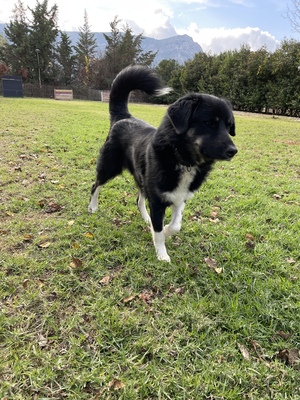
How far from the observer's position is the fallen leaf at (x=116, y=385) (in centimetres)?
146

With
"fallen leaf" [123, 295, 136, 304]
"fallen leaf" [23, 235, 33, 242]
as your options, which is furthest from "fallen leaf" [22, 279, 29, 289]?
"fallen leaf" [123, 295, 136, 304]

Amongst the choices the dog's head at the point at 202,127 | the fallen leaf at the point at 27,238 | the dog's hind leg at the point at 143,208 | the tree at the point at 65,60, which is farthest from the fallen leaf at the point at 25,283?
the tree at the point at 65,60

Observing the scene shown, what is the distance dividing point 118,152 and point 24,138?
16.3 feet

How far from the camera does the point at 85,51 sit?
149ft

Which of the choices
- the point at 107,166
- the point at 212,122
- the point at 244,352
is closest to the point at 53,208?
the point at 107,166

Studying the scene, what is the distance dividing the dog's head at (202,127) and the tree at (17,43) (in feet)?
144

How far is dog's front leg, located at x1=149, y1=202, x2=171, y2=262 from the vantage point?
8.40ft

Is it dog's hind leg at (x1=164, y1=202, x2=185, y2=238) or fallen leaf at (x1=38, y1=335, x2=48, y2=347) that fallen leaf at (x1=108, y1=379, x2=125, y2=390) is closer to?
fallen leaf at (x1=38, y1=335, x2=48, y2=347)

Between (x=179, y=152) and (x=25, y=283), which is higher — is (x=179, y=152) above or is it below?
above

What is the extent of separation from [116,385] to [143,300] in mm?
663

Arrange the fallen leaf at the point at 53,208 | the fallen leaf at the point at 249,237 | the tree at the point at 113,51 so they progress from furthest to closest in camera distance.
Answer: the tree at the point at 113,51, the fallen leaf at the point at 53,208, the fallen leaf at the point at 249,237

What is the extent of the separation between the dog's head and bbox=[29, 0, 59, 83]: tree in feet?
144

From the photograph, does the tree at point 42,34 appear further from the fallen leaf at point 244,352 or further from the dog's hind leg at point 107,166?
the fallen leaf at point 244,352

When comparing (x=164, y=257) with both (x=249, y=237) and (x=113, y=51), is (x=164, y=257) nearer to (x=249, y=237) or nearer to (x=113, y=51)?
(x=249, y=237)
